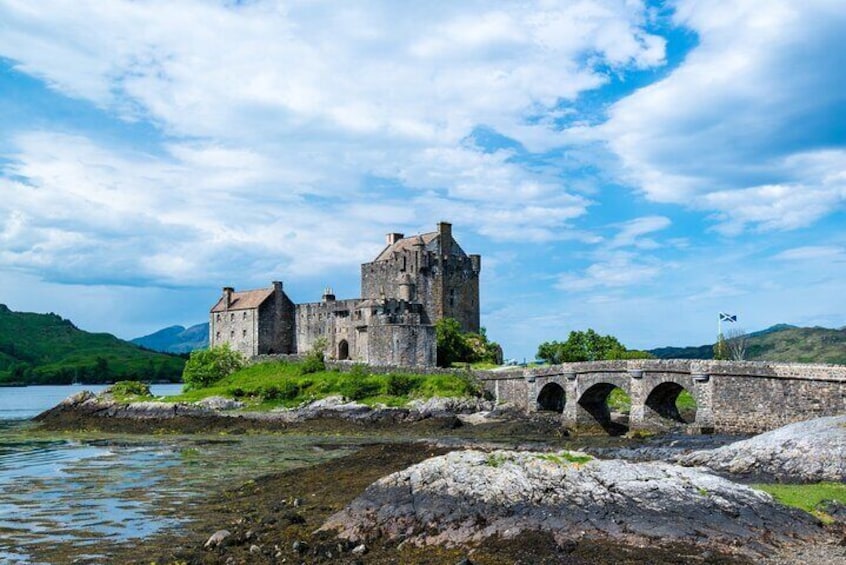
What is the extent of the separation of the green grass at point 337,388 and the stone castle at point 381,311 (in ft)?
16.0

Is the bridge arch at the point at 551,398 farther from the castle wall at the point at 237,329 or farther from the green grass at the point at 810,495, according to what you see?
the castle wall at the point at 237,329

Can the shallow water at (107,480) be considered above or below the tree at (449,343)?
below

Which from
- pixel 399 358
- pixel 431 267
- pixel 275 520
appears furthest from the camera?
pixel 431 267

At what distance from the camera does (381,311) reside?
2749 inches

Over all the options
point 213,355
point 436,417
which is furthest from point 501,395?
point 213,355

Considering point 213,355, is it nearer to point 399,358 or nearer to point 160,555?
point 399,358

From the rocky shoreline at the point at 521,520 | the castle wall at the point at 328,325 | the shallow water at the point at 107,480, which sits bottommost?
the shallow water at the point at 107,480

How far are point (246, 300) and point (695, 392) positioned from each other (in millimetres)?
55523

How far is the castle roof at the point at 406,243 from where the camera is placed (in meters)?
76.1

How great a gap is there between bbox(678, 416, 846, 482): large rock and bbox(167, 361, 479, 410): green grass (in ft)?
101

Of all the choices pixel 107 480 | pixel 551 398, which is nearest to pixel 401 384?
pixel 551 398

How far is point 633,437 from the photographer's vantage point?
39500 mm

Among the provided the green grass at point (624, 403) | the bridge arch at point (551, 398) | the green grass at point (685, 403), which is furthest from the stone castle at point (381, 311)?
the green grass at point (685, 403)

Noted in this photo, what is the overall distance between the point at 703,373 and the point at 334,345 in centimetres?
4473
